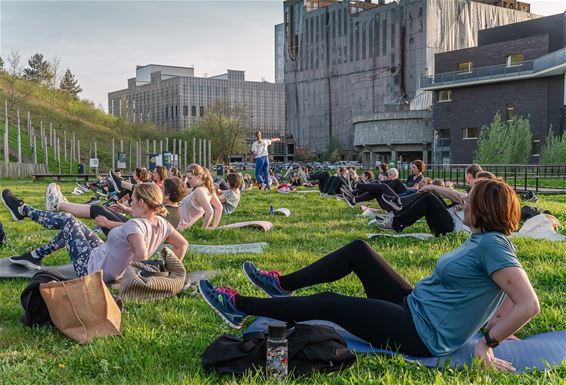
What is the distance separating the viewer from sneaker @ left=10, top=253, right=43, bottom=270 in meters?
6.87

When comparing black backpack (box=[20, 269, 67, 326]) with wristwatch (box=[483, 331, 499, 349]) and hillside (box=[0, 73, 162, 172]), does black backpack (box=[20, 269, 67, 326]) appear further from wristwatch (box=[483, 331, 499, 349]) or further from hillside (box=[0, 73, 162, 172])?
hillside (box=[0, 73, 162, 172])

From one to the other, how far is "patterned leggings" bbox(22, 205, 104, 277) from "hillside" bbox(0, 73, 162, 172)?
143ft

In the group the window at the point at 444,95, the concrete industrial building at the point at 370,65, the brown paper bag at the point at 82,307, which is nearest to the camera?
the brown paper bag at the point at 82,307

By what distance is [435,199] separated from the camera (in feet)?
31.8

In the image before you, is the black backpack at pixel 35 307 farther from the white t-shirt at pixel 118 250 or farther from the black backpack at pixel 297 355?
the black backpack at pixel 297 355

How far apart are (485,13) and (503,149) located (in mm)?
45579

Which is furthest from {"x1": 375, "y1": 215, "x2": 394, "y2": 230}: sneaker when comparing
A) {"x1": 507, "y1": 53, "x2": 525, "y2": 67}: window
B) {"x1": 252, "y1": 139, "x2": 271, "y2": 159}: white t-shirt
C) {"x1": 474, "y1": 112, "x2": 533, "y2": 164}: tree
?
{"x1": 507, "y1": 53, "x2": 525, "y2": 67}: window

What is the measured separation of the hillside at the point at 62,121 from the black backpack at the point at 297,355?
47.4m

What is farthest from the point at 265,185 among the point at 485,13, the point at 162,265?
the point at 485,13

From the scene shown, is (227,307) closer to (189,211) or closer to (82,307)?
(82,307)

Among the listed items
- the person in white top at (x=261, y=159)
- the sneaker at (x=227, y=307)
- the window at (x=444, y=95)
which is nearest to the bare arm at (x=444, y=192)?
the sneaker at (x=227, y=307)

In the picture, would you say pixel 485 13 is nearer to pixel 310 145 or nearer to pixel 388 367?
pixel 310 145

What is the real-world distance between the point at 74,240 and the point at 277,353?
11.6 ft

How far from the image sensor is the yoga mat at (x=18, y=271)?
657 cm
